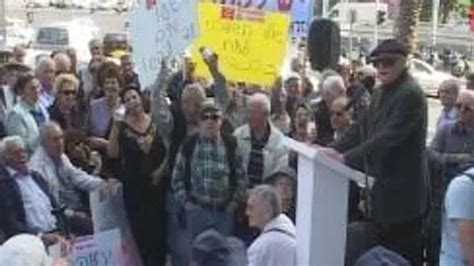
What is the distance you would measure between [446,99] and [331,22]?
248 centimetres

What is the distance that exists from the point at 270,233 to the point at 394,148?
2.72 feet

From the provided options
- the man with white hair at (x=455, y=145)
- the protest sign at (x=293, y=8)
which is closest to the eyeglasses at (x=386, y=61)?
the man with white hair at (x=455, y=145)

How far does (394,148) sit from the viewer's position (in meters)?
5.95

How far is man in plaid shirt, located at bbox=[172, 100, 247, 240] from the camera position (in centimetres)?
768

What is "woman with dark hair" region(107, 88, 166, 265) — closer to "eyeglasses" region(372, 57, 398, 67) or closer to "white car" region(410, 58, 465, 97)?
"eyeglasses" region(372, 57, 398, 67)

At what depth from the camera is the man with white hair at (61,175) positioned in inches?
307

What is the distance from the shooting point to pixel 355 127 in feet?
20.7

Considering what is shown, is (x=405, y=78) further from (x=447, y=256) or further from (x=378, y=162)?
(x=447, y=256)

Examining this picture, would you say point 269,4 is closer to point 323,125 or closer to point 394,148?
point 323,125

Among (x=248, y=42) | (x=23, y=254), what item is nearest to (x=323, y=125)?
(x=248, y=42)

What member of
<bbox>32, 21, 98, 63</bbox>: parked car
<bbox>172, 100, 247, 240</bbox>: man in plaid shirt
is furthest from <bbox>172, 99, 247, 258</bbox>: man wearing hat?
<bbox>32, 21, 98, 63</bbox>: parked car

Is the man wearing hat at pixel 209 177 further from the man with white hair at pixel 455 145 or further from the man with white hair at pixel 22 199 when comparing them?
the man with white hair at pixel 455 145

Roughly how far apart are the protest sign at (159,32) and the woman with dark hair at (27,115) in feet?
2.89

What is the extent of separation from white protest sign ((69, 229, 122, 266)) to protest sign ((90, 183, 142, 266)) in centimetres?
37
